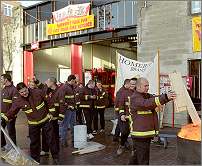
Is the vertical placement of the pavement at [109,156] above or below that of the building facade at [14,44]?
below

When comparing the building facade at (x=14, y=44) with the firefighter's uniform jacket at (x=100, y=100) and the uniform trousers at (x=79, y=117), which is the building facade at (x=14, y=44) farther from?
the firefighter's uniform jacket at (x=100, y=100)

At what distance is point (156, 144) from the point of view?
9.15m

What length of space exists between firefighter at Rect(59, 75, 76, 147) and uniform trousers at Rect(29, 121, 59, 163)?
1.39 meters

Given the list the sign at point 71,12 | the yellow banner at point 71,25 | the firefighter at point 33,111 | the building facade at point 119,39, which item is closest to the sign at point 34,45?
the building facade at point 119,39

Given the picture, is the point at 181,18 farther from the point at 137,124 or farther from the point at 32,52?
the point at 32,52

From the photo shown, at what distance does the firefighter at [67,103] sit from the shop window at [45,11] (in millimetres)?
12857

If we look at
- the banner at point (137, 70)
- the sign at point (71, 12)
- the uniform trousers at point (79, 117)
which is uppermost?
the sign at point (71, 12)

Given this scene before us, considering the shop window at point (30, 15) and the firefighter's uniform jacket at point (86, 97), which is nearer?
the firefighter's uniform jacket at point (86, 97)

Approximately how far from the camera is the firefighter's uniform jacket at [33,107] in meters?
6.81

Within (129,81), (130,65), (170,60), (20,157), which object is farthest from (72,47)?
(20,157)

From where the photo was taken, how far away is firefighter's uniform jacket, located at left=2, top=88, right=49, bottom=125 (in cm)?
681

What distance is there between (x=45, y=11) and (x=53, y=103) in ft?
49.2

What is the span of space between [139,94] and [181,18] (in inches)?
275

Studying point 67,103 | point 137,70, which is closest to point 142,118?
point 67,103
